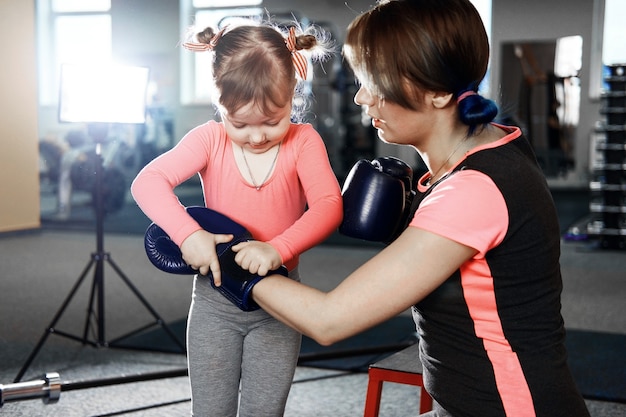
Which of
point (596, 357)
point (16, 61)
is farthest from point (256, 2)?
point (596, 357)

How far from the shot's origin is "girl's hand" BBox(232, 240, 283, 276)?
3.55 ft

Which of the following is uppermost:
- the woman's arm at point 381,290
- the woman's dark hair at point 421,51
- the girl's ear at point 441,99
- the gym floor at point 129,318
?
the woman's dark hair at point 421,51

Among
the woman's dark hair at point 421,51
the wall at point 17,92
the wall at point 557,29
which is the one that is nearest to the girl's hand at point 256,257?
the woman's dark hair at point 421,51

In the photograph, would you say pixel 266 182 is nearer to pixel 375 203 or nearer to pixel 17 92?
pixel 375 203

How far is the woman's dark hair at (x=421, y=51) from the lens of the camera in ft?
3.22

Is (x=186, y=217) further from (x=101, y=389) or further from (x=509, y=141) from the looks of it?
(x=101, y=389)

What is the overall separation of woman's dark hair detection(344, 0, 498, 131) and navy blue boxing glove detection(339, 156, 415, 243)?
0.70 ft

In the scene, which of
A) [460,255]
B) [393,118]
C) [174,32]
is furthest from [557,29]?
[460,255]

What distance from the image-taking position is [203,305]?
139 cm

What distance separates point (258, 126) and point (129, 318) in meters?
2.56

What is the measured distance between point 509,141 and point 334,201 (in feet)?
1.12

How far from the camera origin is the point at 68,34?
5301 millimetres

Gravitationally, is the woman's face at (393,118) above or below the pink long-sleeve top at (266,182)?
above

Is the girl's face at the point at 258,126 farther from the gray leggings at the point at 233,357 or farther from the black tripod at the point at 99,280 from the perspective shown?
the black tripod at the point at 99,280
